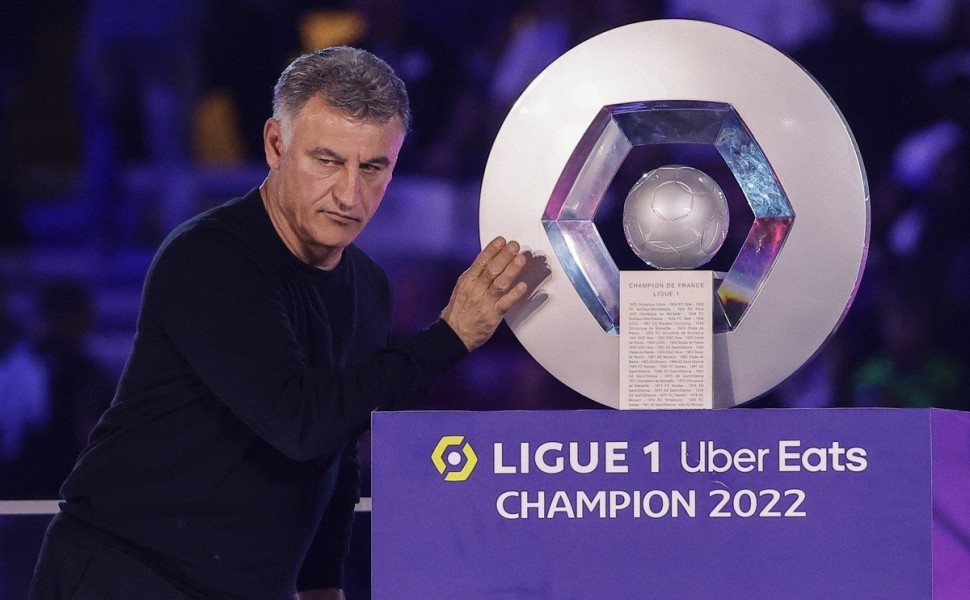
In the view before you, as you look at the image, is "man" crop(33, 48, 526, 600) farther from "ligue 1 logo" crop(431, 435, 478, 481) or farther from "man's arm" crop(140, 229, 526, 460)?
"ligue 1 logo" crop(431, 435, 478, 481)

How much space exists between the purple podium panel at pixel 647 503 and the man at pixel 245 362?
Answer: 150 mm

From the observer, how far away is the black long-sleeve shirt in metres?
1.14

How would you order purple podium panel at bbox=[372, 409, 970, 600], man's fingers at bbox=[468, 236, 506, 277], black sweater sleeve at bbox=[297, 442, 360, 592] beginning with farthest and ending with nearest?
black sweater sleeve at bbox=[297, 442, 360, 592]
man's fingers at bbox=[468, 236, 506, 277]
purple podium panel at bbox=[372, 409, 970, 600]

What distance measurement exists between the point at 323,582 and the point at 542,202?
1.93ft

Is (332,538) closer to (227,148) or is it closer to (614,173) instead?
(614,173)

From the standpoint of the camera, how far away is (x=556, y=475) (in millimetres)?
1033

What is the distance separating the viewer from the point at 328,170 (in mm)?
1242

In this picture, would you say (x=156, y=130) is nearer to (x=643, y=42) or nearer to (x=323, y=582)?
(x=323, y=582)

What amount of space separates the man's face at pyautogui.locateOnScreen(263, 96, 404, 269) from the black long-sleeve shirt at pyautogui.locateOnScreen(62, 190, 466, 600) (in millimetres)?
45

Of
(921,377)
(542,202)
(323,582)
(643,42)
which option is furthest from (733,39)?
(921,377)

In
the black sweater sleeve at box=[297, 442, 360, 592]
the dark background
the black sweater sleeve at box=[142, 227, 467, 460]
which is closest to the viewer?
the black sweater sleeve at box=[142, 227, 467, 460]

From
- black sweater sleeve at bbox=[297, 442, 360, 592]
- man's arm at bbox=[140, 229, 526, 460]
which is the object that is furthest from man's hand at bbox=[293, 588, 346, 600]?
man's arm at bbox=[140, 229, 526, 460]

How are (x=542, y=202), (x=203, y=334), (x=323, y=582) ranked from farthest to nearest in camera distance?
(x=323, y=582) → (x=542, y=202) → (x=203, y=334)

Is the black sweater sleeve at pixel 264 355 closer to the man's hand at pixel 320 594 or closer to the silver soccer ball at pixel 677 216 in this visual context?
the silver soccer ball at pixel 677 216
